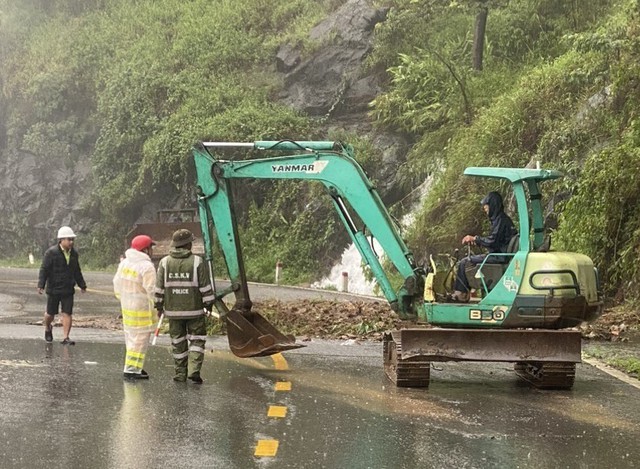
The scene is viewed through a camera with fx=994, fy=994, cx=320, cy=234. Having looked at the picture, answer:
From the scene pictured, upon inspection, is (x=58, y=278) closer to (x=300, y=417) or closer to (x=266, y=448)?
(x=300, y=417)

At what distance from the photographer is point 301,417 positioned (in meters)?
9.09

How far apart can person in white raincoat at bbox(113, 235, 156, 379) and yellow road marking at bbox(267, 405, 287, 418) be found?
2.38 metres

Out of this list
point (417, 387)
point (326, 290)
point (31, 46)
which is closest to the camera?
point (417, 387)

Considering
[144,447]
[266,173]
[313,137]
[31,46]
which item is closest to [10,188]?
[31,46]

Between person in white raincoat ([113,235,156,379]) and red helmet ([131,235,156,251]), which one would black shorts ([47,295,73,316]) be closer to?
person in white raincoat ([113,235,156,379])

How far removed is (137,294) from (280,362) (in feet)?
7.68

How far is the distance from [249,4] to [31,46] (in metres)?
15.7

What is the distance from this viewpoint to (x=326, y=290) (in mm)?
28312

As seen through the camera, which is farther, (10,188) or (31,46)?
(31,46)

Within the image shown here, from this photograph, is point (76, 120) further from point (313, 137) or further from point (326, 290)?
point (326, 290)

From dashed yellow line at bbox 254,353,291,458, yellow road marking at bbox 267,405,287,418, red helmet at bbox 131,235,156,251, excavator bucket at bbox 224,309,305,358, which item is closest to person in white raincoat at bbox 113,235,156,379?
red helmet at bbox 131,235,156,251

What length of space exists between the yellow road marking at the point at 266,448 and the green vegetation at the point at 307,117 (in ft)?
38.4

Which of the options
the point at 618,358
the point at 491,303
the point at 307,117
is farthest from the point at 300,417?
the point at 307,117

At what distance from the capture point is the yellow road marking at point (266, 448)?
296 inches
